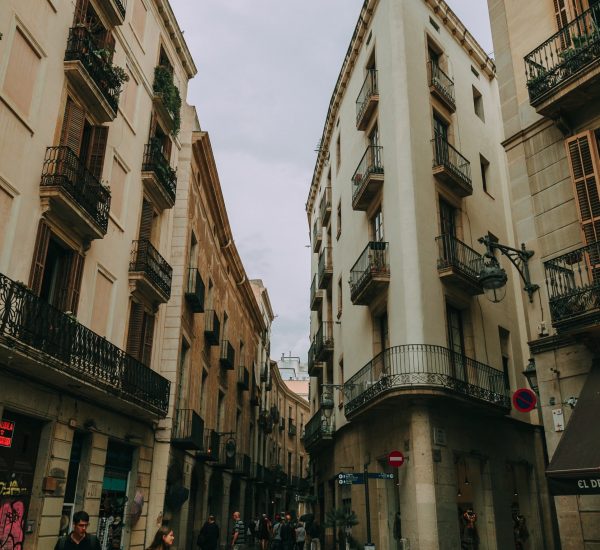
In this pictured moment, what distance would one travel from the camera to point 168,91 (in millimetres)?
20172

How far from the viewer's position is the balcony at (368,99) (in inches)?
806

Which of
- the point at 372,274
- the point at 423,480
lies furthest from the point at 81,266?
the point at 423,480

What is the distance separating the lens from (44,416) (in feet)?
39.5

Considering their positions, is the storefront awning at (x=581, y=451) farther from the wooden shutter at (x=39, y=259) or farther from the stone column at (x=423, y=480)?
the wooden shutter at (x=39, y=259)

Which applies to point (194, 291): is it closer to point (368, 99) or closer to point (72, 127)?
point (72, 127)

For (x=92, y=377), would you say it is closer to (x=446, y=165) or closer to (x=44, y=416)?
(x=44, y=416)

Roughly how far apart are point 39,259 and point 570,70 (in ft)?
37.8

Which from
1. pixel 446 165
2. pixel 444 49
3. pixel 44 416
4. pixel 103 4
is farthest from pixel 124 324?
pixel 444 49

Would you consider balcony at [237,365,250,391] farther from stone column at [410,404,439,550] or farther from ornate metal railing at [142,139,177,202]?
stone column at [410,404,439,550]

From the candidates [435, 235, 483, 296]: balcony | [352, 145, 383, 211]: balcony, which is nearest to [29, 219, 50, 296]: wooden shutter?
[352, 145, 383, 211]: balcony

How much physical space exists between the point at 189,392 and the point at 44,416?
9.72 m

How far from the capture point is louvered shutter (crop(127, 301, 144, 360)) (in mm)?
17170

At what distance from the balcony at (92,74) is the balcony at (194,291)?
25.5 feet

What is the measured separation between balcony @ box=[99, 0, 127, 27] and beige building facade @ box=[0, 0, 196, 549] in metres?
0.03
